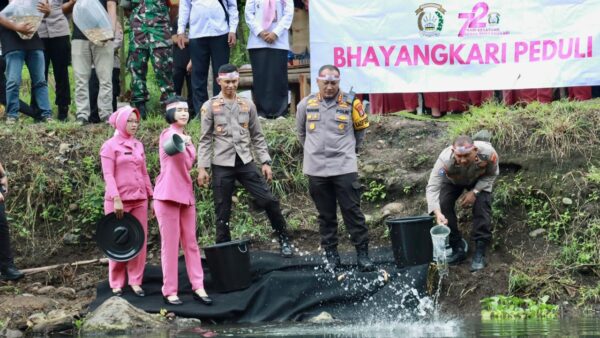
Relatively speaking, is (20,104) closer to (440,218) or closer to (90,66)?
(90,66)

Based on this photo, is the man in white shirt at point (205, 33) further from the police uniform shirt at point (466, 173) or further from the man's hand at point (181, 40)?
the police uniform shirt at point (466, 173)

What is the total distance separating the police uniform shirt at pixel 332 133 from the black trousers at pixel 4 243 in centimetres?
325

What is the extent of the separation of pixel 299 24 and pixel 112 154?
4758mm

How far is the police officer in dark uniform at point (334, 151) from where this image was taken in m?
12.6

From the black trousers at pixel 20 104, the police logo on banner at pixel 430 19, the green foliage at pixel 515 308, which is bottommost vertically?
the green foliage at pixel 515 308

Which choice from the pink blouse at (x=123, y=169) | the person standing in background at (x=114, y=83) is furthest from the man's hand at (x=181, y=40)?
the pink blouse at (x=123, y=169)

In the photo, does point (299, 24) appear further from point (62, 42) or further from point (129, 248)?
point (129, 248)

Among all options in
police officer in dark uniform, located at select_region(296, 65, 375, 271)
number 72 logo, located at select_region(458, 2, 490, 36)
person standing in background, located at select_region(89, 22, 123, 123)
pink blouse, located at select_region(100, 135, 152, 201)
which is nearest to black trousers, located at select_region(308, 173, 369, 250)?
police officer in dark uniform, located at select_region(296, 65, 375, 271)

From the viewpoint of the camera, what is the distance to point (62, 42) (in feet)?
52.3

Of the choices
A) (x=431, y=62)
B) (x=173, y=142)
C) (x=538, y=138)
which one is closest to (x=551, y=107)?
(x=538, y=138)

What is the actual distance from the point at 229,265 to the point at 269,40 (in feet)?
11.6

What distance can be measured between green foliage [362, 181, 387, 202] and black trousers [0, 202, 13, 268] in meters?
3.94

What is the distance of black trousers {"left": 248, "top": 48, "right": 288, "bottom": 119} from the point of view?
15.2 m

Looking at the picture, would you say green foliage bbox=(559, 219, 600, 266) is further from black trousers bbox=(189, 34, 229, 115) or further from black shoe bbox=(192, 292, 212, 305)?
black trousers bbox=(189, 34, 229, 115)
